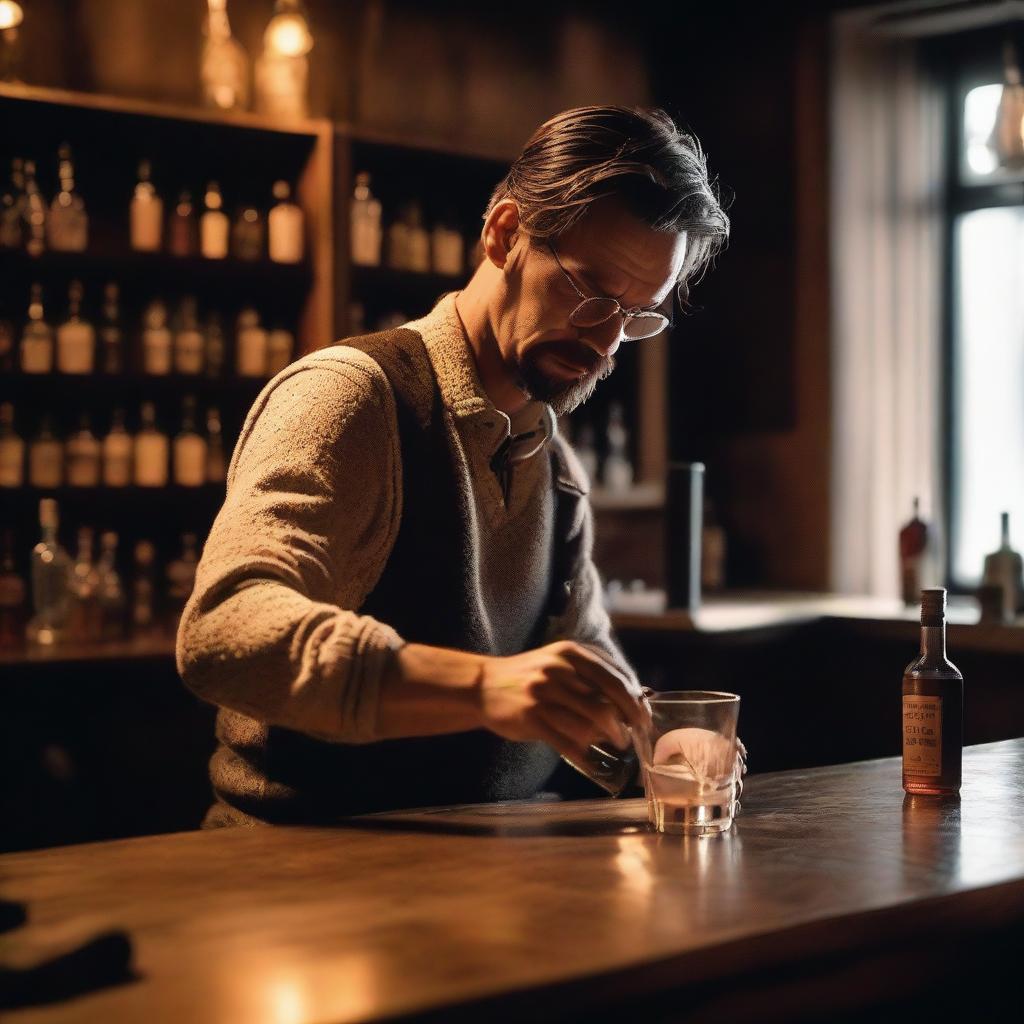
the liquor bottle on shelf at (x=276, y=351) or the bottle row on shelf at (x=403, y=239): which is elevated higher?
the bottle row on shelf at (x=403, y=239)

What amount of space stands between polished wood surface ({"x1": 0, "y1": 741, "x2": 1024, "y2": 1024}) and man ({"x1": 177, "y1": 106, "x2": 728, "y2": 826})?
12 cm

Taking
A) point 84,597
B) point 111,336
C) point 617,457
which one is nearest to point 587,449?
point 617,457

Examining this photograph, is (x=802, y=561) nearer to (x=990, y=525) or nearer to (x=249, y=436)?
(x=990, y=525)

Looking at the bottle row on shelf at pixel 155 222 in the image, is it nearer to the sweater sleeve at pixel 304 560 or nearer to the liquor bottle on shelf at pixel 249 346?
the liquor bottle on shelf at pixel 249 346

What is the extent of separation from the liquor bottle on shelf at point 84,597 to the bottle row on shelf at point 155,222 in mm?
744

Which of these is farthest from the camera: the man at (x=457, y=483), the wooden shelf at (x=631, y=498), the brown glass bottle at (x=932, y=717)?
the wooden shelf at (x=631, y=498)

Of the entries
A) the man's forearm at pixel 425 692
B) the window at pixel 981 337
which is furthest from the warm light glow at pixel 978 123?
the man's forearm at pixel 425 692

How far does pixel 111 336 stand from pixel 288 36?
3.07 ft

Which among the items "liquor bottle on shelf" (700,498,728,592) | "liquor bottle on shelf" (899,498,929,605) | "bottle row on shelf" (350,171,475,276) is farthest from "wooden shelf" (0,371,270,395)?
"liquor bottle on shelf" (899,498,929,605)

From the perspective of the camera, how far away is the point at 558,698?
1175mm

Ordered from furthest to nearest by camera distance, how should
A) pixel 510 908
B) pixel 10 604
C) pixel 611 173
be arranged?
pixel 10 604, pixel 611 173, pixel 510 908

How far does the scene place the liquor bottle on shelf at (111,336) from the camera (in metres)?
3.48

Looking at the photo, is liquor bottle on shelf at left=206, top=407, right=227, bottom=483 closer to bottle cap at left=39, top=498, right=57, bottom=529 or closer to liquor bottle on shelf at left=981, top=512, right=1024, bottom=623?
bottle cap at left=39, top=498, right=57, bottom=529

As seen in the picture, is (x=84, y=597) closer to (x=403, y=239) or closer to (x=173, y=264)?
(x=173, y=264)
